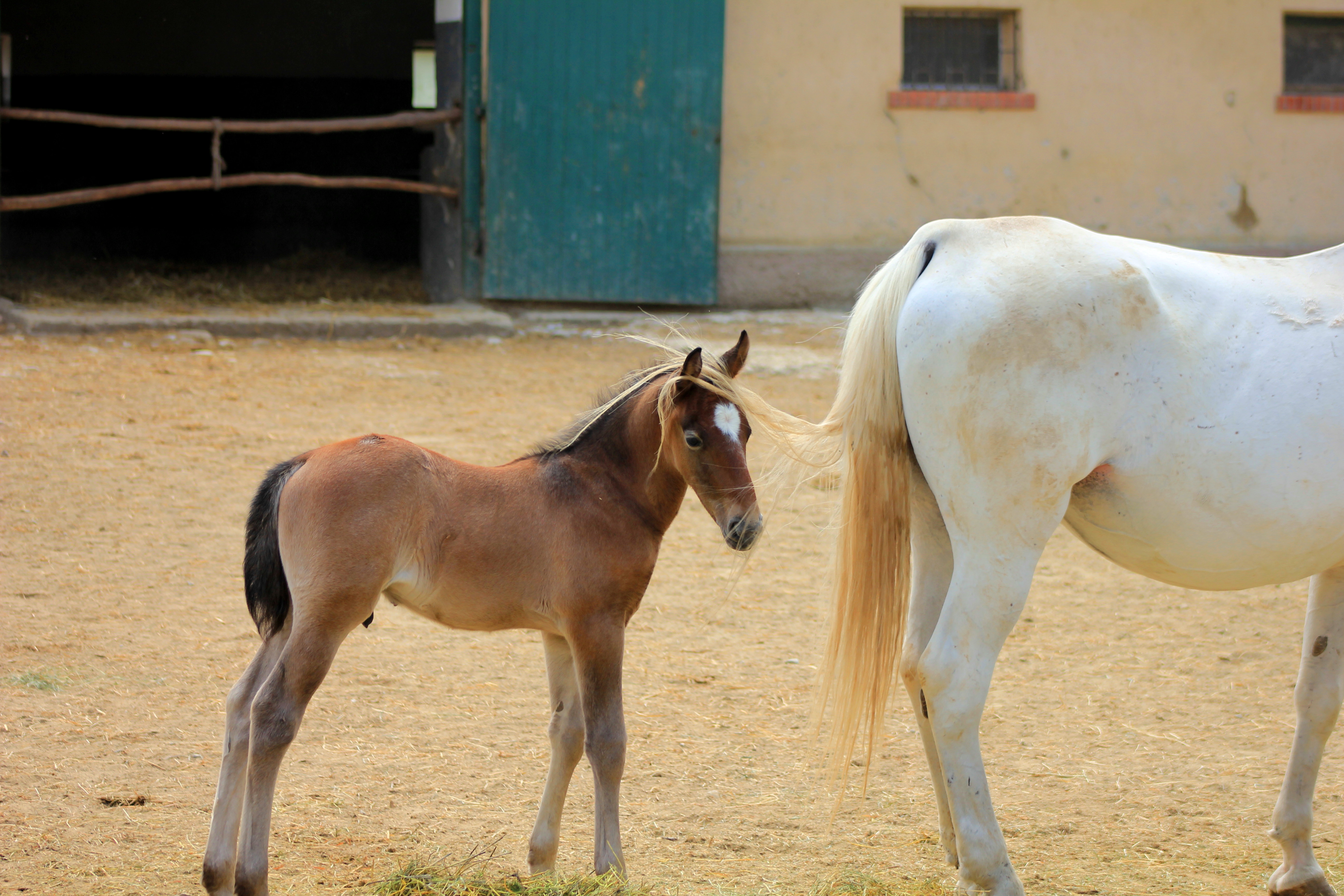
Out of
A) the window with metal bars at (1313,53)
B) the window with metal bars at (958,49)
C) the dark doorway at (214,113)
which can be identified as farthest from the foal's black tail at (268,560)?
the window with metal bars at (1313,53)

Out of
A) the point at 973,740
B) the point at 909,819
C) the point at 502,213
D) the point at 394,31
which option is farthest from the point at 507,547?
the point at 394,31

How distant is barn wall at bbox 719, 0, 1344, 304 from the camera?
10.7m

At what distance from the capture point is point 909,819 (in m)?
3.40

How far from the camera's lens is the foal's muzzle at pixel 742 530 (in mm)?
2744

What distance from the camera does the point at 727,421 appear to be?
9.07 feet

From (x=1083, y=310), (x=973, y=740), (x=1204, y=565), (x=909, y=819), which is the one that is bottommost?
(x=909, y=819)

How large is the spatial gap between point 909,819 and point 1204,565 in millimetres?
1097

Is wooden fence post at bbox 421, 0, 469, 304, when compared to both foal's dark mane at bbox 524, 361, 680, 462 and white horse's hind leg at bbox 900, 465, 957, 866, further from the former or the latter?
white horse's hind leg at bbox 900, 465, 957, 866

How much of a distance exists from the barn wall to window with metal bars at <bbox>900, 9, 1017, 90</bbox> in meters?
0.19

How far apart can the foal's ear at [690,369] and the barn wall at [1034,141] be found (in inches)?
321

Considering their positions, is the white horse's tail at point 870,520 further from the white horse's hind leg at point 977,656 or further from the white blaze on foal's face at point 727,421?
the white blaze on foal's face at point 727,421

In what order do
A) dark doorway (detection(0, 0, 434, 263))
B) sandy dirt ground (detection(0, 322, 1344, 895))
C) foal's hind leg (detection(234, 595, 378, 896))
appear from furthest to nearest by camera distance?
dark doorway (detection(0, 0, 434, 263)) < sandy dirt ground (detection(0, 322, 1344, 895)) < foal's hind leg (detection(234, 595, 378, 896))

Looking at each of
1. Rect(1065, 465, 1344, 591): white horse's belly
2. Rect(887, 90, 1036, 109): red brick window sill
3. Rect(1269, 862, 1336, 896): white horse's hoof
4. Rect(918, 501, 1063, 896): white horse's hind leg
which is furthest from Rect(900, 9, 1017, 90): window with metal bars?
Rect(1269, 862, 1336, 896): white horse's hoof

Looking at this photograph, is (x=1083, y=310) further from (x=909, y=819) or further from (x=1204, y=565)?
(x=909, y=819)
